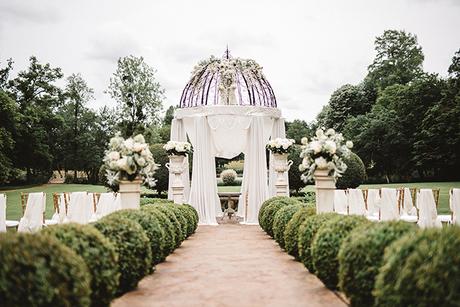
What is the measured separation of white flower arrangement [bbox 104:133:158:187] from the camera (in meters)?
7.69

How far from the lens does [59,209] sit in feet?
39.2

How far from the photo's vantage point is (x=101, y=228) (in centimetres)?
546

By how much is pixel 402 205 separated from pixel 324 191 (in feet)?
18.5

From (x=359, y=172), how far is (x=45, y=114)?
25374 mm

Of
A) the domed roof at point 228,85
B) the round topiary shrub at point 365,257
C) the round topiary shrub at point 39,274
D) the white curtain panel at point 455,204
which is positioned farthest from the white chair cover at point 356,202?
the round topiary shrub at point 39,274

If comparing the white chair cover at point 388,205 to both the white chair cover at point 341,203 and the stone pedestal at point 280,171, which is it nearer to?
the white chair cover at point 341,203

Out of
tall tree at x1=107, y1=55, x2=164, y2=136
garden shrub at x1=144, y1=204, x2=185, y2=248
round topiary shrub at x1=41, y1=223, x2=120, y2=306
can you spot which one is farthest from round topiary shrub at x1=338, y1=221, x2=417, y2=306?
tall tree at x1=107, y1=55, x2=164, y2=136

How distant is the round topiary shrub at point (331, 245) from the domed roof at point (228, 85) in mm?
10488

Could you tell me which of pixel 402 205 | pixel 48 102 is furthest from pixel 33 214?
pixel 48 102

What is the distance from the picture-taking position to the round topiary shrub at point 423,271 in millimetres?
3133

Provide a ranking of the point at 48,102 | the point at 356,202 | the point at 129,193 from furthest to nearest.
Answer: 1. the point at 48,102
2. the point at 356,202
3. the point at 129,193

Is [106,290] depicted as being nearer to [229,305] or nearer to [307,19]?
[229,305]

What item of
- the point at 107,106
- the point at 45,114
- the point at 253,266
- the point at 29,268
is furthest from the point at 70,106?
the point at 29,268

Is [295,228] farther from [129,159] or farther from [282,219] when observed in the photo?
[129,159]
